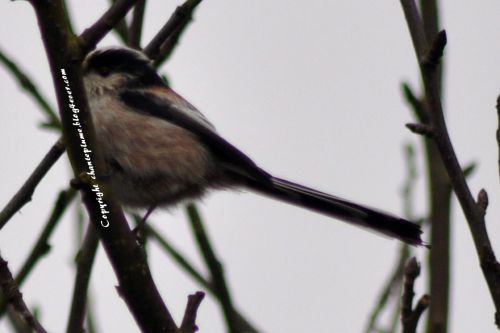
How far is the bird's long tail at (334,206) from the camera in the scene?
3.24 m

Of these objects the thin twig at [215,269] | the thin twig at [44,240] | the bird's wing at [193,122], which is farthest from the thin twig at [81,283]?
the bird's wing at [193,122]

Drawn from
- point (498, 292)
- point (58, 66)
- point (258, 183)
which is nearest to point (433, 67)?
point (498, 292)

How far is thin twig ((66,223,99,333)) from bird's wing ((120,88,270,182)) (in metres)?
1.05

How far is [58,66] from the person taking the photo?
2145mm

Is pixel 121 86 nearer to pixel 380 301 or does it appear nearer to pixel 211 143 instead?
pixel 211 143

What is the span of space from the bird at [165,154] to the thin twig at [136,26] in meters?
0.13

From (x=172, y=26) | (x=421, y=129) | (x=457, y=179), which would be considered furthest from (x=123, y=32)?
(x=457, y=179)

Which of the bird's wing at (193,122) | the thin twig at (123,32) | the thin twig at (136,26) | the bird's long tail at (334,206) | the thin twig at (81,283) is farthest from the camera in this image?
the bird's wing at (193,122)

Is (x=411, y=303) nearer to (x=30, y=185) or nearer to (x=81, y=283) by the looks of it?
(x=81, y=283)

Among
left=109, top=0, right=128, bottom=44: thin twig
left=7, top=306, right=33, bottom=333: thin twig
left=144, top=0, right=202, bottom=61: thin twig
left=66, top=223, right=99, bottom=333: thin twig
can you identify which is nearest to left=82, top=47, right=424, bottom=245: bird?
left=109, top=0, right=128, bottom=44: thin twig

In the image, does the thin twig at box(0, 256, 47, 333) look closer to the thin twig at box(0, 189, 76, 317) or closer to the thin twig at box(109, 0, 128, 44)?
the thin twig at box(0, 189, 76, 317)

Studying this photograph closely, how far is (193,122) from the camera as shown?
4004 millimetres

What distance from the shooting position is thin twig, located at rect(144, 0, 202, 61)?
9.92ft

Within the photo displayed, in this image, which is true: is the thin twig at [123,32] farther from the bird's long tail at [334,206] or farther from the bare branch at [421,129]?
the bare branch at [421,129]
